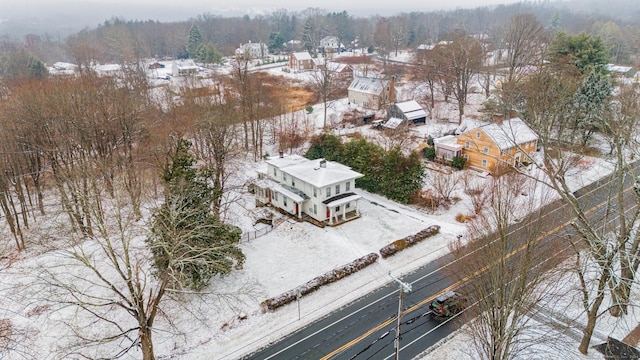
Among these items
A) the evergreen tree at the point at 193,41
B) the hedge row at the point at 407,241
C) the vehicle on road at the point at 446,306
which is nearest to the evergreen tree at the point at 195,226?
the hedge row at the point at 407,241

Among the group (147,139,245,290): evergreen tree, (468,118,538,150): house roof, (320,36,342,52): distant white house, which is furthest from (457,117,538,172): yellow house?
(320,36,342,52): distant white house

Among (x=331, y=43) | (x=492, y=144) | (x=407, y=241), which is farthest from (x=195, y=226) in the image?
(x=331, y=43)

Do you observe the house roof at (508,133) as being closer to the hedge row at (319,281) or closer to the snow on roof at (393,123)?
the snow on roof at (393,123)

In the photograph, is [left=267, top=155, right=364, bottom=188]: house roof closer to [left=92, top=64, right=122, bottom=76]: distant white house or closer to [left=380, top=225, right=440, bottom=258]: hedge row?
[left=380, top=225, right=440, bottom=258]: hedge row

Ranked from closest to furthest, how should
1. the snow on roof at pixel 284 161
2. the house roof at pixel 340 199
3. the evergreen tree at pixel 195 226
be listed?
A: the evergreen tree at pixel 195 226, the house roof at pixel 340 199, the snow on roof at pixel 284 161

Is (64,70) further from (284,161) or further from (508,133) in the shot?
(508,133)

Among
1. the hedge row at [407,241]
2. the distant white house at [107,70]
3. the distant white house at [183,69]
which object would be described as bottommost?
the hedge row at [407,241]

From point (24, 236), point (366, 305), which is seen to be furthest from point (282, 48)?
point (366, 305)
